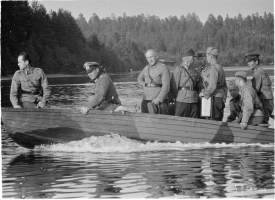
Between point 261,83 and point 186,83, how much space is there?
4.60ft

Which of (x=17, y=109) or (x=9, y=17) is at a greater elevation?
(x=9, y=17)

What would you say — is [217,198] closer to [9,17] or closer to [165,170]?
[165,170]

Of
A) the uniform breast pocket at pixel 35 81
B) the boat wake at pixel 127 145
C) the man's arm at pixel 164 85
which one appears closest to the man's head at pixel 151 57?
the man's arm at pixel 164 85

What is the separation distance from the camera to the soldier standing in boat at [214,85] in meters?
12.0

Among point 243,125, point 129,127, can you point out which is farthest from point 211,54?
point 129,127

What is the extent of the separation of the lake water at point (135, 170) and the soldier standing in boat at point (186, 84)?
665mm

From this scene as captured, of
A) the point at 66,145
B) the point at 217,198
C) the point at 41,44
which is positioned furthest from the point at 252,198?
the point at 41,44

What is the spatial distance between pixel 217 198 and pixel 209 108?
4496mm

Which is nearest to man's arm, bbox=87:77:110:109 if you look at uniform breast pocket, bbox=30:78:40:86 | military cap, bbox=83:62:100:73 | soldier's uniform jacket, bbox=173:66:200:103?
military cap, bbox=83:62:100:73

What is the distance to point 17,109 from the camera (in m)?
11.9

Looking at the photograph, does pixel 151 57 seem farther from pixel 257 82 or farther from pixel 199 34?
pixel 199 34

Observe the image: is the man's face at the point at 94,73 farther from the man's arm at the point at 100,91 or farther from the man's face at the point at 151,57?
Answer: the man's face at the point at 151,57

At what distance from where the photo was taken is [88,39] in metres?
48.0

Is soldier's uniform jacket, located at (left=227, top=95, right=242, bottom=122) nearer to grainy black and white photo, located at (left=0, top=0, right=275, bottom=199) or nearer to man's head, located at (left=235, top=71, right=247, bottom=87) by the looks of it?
grainy black and white photo, located at (left=0, top=0, right=275, bottom=199)
